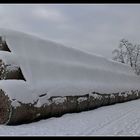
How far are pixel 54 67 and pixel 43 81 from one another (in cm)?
153

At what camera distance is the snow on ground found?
1033cm

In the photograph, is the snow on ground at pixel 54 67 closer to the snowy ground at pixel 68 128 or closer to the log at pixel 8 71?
the log at pixel 8 71

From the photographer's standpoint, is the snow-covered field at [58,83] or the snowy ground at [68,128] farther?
the snow-covered field at [58,83]

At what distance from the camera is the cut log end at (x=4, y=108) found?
28.2 feet

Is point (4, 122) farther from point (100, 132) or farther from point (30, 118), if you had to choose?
point (100, 132)

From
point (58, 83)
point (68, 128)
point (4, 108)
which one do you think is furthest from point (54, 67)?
point (68, 128)

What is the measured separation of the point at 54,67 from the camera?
12164mm

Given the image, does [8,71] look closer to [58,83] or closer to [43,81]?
[43,81]

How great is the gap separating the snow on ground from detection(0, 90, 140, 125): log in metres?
0.24

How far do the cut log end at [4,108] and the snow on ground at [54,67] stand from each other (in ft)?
3.45

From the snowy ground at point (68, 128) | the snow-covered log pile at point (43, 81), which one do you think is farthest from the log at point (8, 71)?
the snowy ground at point (68, 128)

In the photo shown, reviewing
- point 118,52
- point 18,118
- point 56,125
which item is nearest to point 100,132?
point 56,125

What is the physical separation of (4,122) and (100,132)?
2.54m

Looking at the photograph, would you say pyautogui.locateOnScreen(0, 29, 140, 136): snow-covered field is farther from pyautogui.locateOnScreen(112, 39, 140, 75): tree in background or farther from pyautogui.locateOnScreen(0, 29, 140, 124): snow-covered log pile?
pyautogui.locateOnScreen(112, 39, 140, 75): tree in background
